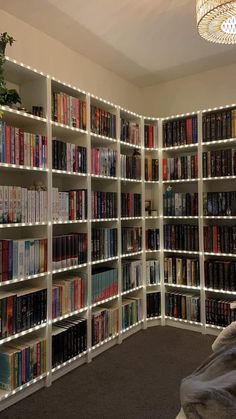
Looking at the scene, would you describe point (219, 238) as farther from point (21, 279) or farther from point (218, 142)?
point (21, 279)

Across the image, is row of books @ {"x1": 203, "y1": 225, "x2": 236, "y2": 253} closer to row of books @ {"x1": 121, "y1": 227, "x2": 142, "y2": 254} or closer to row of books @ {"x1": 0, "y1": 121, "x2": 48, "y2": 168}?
row of books @ {"x1": 121, "y1": 227, "x2": 142, "y2": 254}

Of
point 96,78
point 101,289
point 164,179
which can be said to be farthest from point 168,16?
point 101,289

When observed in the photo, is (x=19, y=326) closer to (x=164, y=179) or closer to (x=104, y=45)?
(x=164, y=179)

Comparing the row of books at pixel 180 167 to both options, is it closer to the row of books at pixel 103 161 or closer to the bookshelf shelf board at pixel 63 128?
the row of books at pixel 103 161

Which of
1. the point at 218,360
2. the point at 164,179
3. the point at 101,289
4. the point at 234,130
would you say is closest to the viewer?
the point at 218,360

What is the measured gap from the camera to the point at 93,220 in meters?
2.78

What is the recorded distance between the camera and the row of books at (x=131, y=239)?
10.5 feet

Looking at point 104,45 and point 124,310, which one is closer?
point 104,45

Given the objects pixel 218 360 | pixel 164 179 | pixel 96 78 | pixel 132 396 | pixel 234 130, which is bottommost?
pixel 132 396

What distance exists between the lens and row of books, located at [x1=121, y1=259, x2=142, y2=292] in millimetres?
3193

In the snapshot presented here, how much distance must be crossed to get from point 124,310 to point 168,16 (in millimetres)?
2580

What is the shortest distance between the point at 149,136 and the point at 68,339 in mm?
2200

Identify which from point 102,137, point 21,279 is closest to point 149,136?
point 102,137

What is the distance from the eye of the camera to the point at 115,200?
305cm
